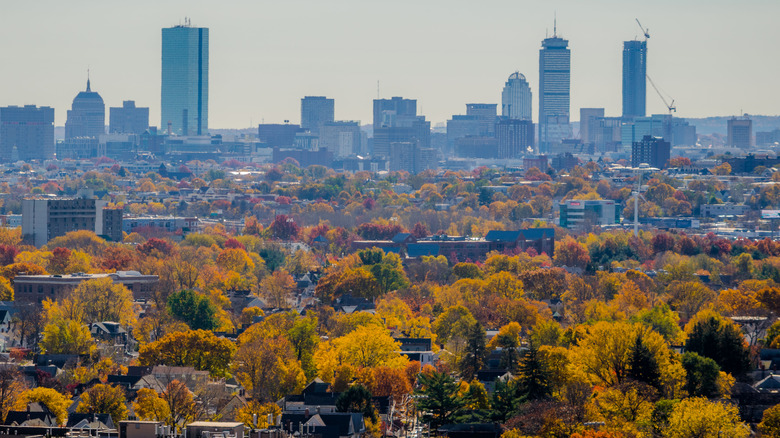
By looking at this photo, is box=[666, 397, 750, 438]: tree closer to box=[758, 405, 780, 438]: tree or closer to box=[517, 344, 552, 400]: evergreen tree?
box=[758, 405, 780, 438]: tree

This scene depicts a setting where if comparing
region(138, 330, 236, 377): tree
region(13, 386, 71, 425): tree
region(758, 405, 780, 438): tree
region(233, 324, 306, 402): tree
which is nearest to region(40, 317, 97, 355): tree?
region(138, 330, 236, 377): tree

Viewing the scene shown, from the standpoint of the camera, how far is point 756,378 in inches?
2726

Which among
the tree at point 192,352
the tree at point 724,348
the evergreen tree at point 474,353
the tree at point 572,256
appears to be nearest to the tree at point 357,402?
the evergreen tree at point 474,353

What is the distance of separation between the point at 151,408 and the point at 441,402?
970 cm

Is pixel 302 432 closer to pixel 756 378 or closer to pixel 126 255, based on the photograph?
pixel 756 378

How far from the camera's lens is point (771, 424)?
5509 centimetres

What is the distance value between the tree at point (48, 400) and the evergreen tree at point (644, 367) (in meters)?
19.4

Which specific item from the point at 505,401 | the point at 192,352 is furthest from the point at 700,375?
the point at 192,352

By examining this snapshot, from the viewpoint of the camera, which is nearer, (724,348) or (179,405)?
(179,405)

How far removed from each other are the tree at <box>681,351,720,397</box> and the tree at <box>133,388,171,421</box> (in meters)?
17.7

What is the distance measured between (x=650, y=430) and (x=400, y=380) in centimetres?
1800

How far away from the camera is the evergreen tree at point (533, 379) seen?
6194 cm

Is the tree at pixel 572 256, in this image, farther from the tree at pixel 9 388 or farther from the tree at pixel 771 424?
the tree at pixel 771 424

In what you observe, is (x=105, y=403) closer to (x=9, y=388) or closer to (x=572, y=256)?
(x=9, y=388)
